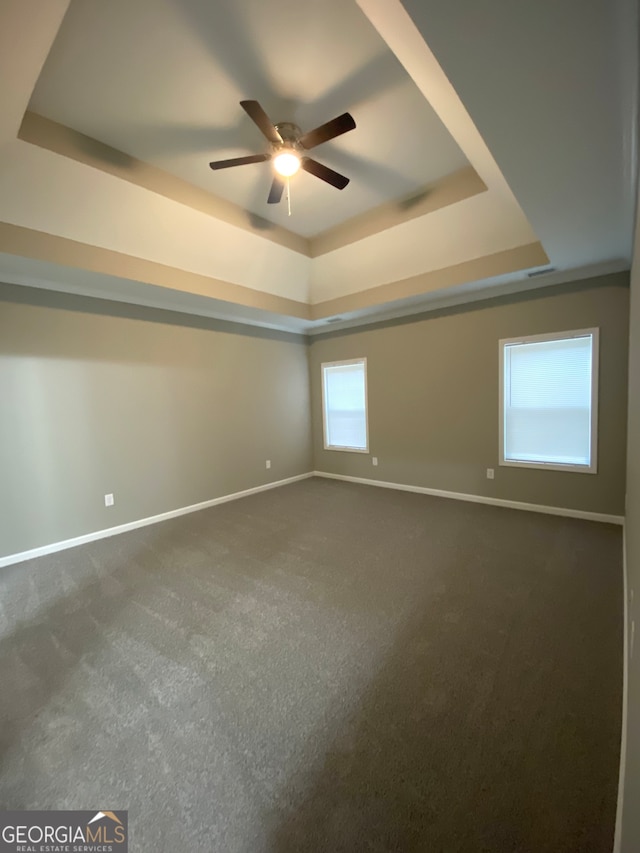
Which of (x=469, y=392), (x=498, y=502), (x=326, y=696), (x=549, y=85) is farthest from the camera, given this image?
(x=469, y=392)

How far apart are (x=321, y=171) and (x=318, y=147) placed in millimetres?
342

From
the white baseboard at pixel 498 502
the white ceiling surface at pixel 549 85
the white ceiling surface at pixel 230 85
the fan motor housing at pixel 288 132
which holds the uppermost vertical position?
the white ceiling surface at pixel 230 85

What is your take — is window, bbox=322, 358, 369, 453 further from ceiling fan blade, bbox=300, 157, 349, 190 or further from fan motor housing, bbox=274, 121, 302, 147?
fan motor housing, bbox=274, 121, 302, 147

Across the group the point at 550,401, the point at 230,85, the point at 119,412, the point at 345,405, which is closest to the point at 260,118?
the point at 230,85

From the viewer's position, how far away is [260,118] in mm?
2051

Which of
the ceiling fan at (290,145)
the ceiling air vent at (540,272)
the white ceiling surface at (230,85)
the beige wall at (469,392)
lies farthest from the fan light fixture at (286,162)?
the beige wall at (469,392)

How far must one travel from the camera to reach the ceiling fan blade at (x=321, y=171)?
2436 mm

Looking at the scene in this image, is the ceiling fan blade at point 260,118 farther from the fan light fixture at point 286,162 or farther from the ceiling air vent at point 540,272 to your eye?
the ceiling air vent at point 540,272

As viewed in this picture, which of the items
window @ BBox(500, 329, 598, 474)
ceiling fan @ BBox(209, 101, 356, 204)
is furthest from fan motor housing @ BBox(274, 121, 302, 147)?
window @ BBox(500, 329, 598, 474)

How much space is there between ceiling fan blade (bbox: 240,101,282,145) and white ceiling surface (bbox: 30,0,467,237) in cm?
26

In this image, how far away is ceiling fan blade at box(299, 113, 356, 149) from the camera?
80.9 inches

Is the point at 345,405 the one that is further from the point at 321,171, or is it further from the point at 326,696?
the point at 326,696

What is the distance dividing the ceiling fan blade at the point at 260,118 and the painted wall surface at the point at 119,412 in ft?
8.54

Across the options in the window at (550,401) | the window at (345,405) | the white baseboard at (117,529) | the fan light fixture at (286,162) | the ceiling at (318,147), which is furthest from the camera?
the window at (345,405)
